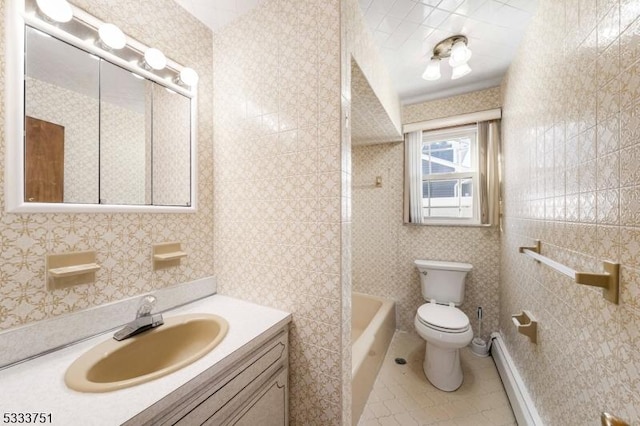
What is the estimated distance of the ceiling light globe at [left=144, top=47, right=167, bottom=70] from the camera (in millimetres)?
1091

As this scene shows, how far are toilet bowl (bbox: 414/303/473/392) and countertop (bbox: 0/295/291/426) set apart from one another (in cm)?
139

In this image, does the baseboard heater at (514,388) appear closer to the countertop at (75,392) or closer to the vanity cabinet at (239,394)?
the vanity cabinet at (239,394)

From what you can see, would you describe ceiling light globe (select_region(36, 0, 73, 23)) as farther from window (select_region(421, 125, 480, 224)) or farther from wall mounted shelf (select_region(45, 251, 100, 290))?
window (select_region(421, 125, 480, 224))

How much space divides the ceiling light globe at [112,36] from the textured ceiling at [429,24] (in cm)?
47

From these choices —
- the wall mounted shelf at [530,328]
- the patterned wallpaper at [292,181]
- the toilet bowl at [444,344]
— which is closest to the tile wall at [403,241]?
the toilet bowl at [444,344]

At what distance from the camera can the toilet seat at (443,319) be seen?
1661 mm

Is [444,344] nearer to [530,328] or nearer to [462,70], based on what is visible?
[530,328]

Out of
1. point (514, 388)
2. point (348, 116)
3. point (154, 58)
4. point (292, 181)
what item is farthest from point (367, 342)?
point (154, 58)

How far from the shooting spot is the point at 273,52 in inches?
46.4

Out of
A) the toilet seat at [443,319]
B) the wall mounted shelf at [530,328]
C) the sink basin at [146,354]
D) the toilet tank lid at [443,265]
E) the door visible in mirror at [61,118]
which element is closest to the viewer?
the sink basin at [146,354]

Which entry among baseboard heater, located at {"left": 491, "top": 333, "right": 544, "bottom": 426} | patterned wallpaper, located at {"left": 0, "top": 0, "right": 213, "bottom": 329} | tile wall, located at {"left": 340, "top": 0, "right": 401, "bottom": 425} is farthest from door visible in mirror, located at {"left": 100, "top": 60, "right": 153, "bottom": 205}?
baseboard heater, located at {"left": 491, "top": 333, "right": 544, "bottom": 426}

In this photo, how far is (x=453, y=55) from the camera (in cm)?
151

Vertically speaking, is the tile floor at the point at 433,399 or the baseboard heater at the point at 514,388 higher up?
the baseboard heater at the point at 514,388

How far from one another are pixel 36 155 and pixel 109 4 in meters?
0.72
